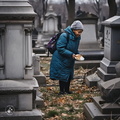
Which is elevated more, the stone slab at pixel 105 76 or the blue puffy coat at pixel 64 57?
the blue puffy coat at pixel 64 57

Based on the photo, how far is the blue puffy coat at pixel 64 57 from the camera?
27.6ft

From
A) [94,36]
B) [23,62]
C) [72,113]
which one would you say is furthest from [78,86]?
[94,36]

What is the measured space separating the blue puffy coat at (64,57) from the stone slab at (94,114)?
197 centimetres

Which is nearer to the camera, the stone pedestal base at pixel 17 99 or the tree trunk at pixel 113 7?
the stone pedestal base at pixel 17 99

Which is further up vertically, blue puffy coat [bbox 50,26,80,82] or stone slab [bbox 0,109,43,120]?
blue puffy coat [bbox 50,26,80,82]

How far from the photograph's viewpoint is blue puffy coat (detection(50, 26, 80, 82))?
8398mm

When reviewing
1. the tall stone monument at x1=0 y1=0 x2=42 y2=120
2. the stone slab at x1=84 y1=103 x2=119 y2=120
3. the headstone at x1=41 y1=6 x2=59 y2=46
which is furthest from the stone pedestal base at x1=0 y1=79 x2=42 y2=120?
the headstone at x1=41 y1=6 x2=59 y2=46

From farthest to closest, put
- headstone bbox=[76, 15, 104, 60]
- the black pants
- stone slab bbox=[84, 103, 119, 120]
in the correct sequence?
1. headstone bbox=[76, 15, 104, 60]
2. the black pants
3. stone slab bbox=[84, 103, 119, 120]

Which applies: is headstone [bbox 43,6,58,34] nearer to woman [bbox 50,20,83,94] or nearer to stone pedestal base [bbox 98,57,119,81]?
stone pedestal base [bbox 98,57,119,81]

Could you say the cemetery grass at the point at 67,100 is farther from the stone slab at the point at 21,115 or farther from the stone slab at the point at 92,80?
the stone slab at the point at 21,115

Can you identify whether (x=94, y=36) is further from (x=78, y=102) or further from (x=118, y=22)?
(x=78, y=102)

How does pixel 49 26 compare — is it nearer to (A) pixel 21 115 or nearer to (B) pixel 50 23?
(B) pixel 50 23

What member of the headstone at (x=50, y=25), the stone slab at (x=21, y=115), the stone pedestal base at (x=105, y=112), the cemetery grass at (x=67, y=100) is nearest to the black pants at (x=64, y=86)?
the cemetery grass at (x=67, y=100)

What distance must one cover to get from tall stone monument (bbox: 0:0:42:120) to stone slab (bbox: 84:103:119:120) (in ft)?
2.74
